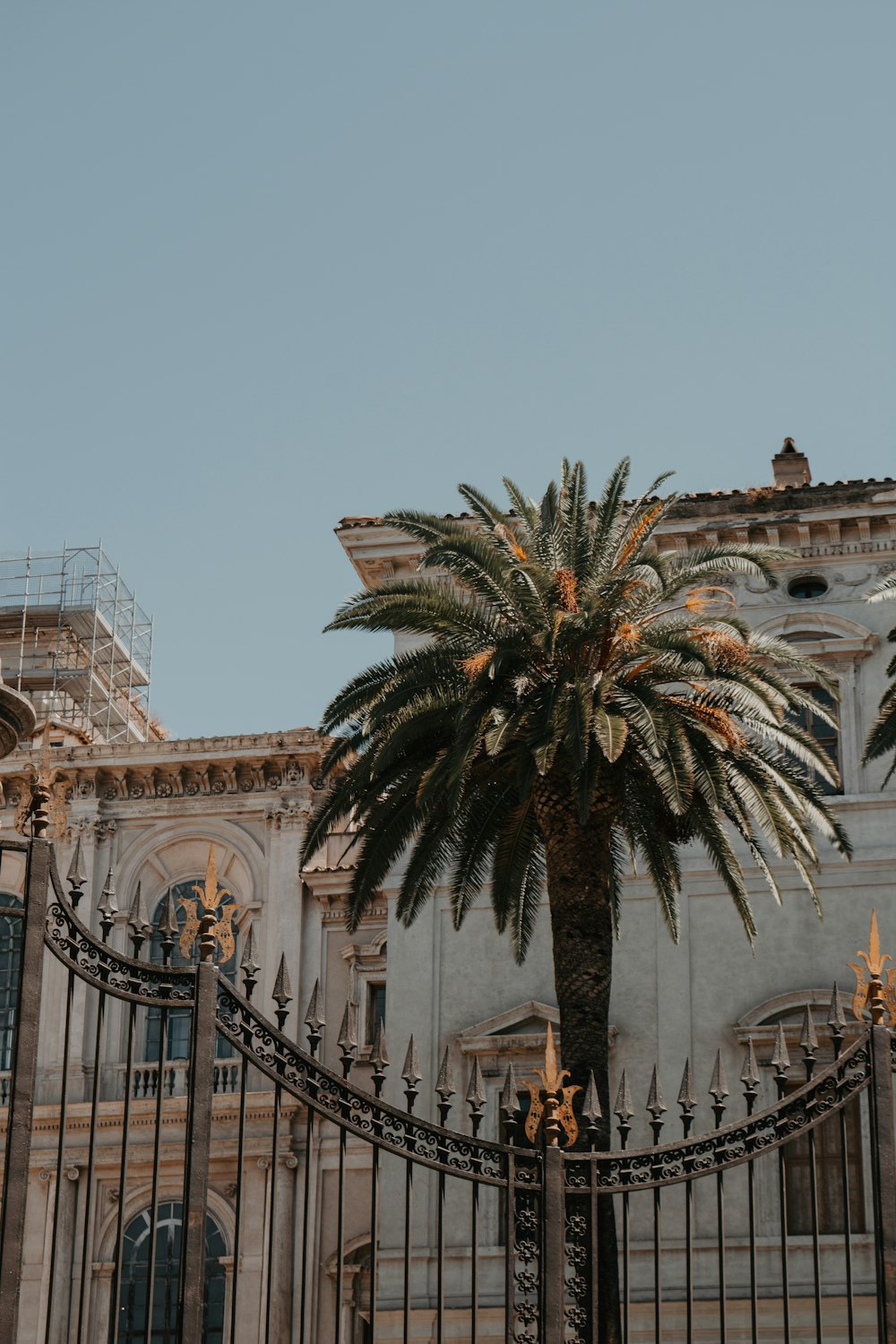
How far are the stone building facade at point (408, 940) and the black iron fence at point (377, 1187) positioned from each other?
5.3 inches

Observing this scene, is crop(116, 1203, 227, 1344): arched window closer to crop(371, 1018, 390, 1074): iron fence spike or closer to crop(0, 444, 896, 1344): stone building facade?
crop(0, 444, 896, 1344): stone building facade

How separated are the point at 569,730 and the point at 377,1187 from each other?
1030 cm

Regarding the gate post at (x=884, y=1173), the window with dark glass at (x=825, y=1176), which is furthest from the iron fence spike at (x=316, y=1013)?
the window with dark glass at (x=825, y=1176)

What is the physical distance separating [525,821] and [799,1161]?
6282 mm

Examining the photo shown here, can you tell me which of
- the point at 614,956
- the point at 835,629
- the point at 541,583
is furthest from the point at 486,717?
the point at 835,629

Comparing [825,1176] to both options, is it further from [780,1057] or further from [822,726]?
[780,1057]

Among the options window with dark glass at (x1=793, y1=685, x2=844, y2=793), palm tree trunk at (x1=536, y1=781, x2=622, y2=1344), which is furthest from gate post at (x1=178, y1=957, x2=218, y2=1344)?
window with dark glass at (x1=793, y1=685, x2=844, y2=793)

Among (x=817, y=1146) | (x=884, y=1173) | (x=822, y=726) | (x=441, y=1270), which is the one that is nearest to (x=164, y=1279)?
(x=817, y=1146)

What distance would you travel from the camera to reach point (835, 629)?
31.5 metres

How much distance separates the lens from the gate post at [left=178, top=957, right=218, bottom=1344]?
1075cm

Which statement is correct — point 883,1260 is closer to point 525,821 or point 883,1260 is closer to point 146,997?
point 146,997

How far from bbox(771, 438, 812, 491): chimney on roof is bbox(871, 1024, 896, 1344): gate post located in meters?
22.6

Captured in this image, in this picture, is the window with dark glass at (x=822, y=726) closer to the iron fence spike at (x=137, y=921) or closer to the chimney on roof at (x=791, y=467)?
the chimney on roof at (x=791, y=467)

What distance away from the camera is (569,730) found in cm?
2192
